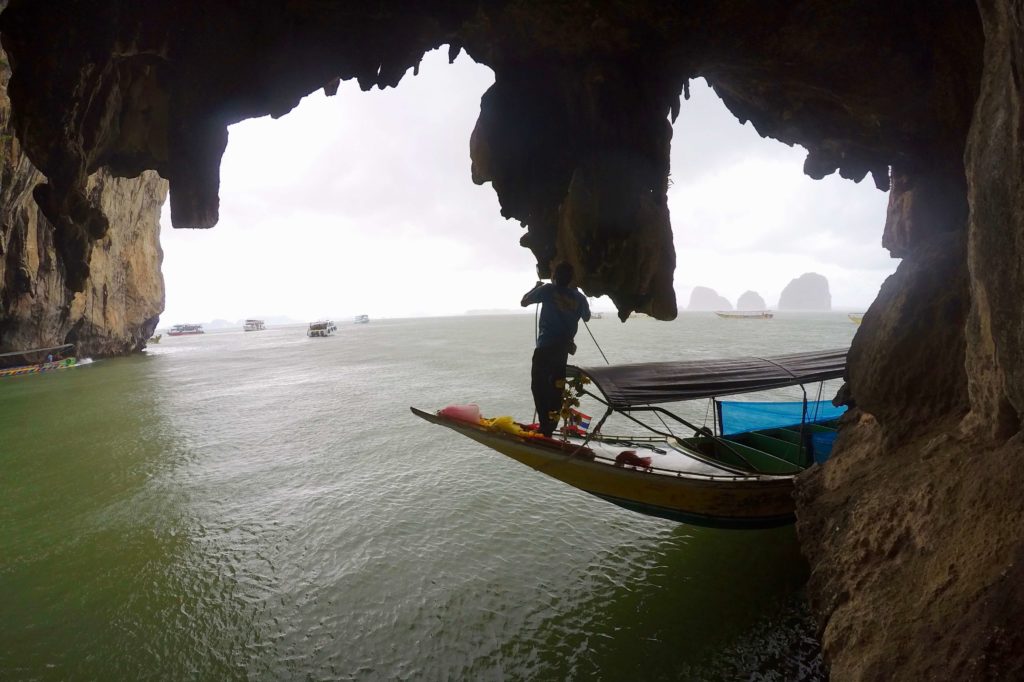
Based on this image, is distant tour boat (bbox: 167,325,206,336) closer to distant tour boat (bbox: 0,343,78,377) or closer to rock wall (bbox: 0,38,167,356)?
rock wall (bbox: 0,38,167,356)


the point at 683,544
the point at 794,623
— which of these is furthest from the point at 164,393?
the point at 794,623

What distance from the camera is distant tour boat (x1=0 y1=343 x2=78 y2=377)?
24734 mm

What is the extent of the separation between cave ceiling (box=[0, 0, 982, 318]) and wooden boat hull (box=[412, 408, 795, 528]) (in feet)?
8.68

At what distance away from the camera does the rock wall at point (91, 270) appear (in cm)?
1667

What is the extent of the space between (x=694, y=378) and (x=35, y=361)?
3905 cm

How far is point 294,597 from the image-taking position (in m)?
5.59

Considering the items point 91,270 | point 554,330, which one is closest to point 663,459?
point 554,330

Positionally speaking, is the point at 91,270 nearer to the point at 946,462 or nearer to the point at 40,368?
the point at 40,368

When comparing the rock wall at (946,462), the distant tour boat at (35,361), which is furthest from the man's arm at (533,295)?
the distant tour boat at (35,361)

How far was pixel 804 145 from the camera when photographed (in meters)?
7.36

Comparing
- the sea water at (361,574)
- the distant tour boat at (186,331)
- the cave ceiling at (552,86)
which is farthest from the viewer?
the distant tour boat at (186,331)

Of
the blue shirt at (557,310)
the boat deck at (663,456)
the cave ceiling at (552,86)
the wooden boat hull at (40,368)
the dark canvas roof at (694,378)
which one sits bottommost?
the boat deck at (663,456)

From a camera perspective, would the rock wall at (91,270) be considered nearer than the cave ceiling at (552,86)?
No

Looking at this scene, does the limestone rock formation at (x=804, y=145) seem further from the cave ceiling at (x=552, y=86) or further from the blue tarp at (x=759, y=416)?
the blue tarp at (x=759, y=416)
